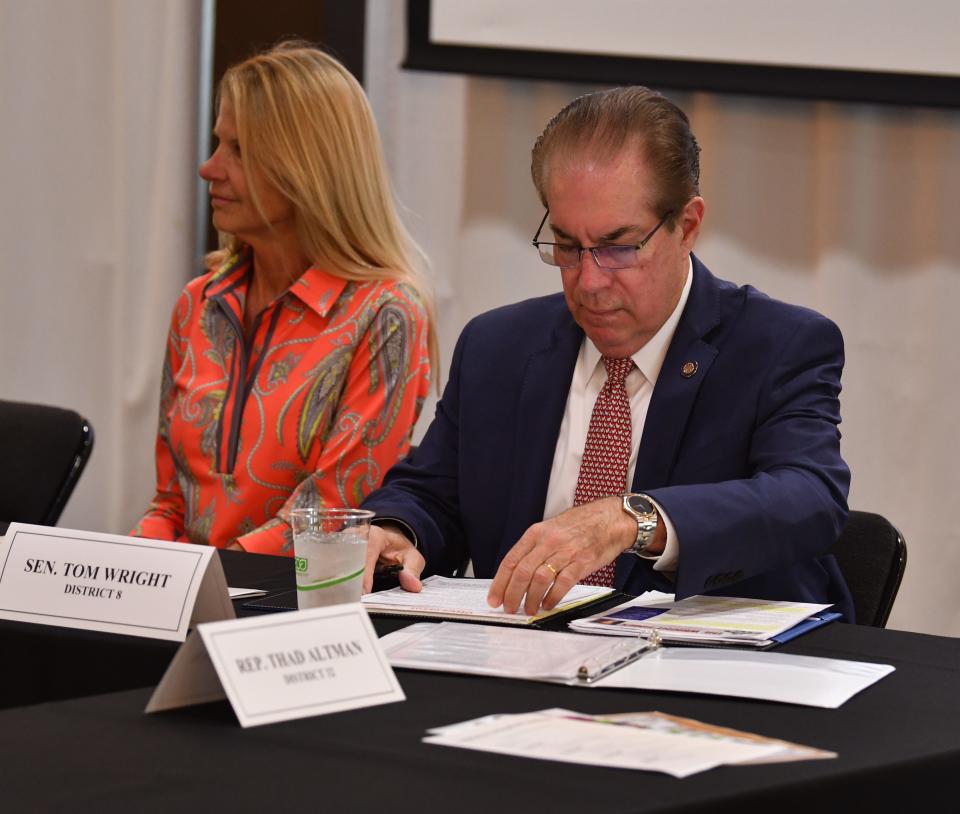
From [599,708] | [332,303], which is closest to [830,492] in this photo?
[599,708]

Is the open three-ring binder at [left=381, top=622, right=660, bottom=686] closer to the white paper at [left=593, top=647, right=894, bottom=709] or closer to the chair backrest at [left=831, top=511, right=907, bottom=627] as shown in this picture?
the white paper at [left=593, top=647, right=894, bottom=709]

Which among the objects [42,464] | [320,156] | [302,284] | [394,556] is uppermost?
[320,156]

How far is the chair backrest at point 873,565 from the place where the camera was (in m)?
1.99

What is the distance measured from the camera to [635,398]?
2.05 metres

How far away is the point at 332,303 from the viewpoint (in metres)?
2.71

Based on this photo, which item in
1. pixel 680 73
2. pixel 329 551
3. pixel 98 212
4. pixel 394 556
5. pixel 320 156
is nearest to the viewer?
pixel 329 551

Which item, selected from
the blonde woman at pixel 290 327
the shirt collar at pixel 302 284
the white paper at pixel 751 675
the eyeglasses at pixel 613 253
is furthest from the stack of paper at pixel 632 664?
the shirt collar at pixel 302 284

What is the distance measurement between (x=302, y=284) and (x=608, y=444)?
3.11ft

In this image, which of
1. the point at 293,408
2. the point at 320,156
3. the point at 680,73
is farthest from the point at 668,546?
the point at 680,73

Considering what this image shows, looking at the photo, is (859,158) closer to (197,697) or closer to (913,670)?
(913,670)

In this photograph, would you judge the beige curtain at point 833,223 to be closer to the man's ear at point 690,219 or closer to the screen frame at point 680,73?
the screen frame at point 680,73

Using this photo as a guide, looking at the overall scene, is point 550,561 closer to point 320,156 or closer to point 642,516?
point 642,516

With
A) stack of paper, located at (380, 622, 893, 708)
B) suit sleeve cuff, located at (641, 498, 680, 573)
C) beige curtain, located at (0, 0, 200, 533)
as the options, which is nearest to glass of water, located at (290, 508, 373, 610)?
stack of paper, located at (380, 622, 893, 708)

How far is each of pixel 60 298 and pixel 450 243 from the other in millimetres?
1147
